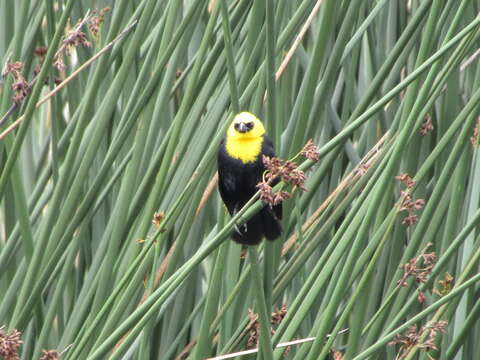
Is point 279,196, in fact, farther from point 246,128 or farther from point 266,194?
point 246,128

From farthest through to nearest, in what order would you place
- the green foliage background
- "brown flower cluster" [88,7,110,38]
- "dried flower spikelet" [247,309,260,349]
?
1. "brown flower cluster" [88,7,110,38]
2. "dried flower spikelet" [247,309,260,349]
3. the green foliage background

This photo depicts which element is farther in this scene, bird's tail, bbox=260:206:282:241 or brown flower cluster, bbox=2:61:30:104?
bird's tail, bbox=260:206:282:241

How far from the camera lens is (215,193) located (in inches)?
93.3

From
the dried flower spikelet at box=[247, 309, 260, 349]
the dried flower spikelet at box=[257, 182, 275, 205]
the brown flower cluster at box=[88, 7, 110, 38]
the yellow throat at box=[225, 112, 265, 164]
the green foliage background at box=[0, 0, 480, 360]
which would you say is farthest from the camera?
the yellow throat at box=[225, 112, 265, 164]

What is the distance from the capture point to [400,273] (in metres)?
1.88

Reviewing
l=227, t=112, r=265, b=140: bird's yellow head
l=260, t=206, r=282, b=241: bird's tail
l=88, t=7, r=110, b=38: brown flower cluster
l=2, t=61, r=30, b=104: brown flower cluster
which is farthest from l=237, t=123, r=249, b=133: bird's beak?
l=2, t=61, r=30, b=104: brown flower cluster

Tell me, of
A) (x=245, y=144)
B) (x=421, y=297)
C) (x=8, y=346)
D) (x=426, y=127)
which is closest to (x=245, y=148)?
(x=245, y=144)

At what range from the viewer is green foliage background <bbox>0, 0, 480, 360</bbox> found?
161cm

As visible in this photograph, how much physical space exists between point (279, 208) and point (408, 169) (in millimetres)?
316

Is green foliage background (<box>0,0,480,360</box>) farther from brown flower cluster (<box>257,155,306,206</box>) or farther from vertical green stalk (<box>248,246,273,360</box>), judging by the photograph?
brown flower cluster (<box>257,155,306,206</box>)

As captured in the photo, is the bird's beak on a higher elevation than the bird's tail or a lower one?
higher

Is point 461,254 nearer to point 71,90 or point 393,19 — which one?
point 393,19

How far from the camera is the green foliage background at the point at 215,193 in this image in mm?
1614

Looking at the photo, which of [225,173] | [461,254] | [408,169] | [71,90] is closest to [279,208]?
[225,173]
